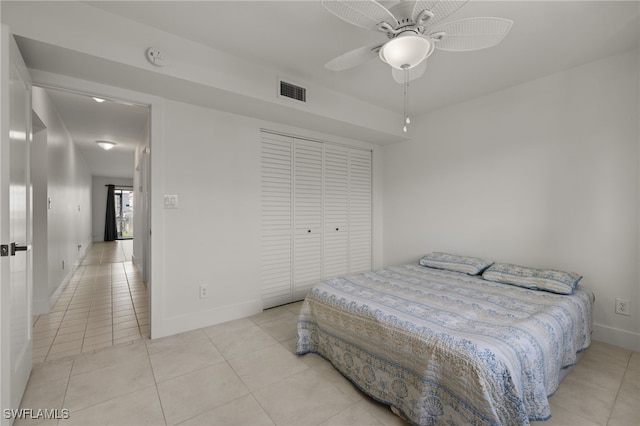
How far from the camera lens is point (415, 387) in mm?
1467

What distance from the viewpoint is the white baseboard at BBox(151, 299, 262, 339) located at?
2568 mm

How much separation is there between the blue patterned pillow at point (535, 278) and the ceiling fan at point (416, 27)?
6.12 feet

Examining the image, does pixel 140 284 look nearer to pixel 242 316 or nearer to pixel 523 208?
pixel 242 316

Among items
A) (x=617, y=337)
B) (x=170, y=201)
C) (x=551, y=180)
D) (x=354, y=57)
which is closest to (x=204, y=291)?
(x=170, y=201)

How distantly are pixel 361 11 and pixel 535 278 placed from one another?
95.3 inches

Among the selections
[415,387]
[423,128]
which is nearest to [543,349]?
[415,387]

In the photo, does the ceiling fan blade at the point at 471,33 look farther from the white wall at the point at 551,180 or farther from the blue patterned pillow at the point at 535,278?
the blue patterned pillow at the point at 535,278

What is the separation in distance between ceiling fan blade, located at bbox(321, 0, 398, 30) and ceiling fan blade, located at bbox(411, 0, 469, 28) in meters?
0.13

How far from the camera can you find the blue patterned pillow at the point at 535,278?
2.22 metres

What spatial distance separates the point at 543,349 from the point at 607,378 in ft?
3.15

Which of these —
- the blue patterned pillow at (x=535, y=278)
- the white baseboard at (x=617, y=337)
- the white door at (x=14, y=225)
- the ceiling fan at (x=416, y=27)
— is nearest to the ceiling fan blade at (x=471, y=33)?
the ceiling fan at (x=416, y=27)

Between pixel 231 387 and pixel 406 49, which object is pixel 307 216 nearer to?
pixel 231 387

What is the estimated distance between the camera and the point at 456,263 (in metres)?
2.99

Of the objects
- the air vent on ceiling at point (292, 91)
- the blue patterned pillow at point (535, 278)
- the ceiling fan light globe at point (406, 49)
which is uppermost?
the air vent on ceiling at point (292, 91)
